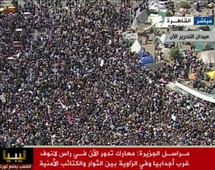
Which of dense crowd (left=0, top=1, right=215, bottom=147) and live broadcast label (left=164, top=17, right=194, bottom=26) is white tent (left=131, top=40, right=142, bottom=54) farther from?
live broadcast label (left=164, top=17, right=194, bottom=26)

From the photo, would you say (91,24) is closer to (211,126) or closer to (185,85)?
(185,85)
